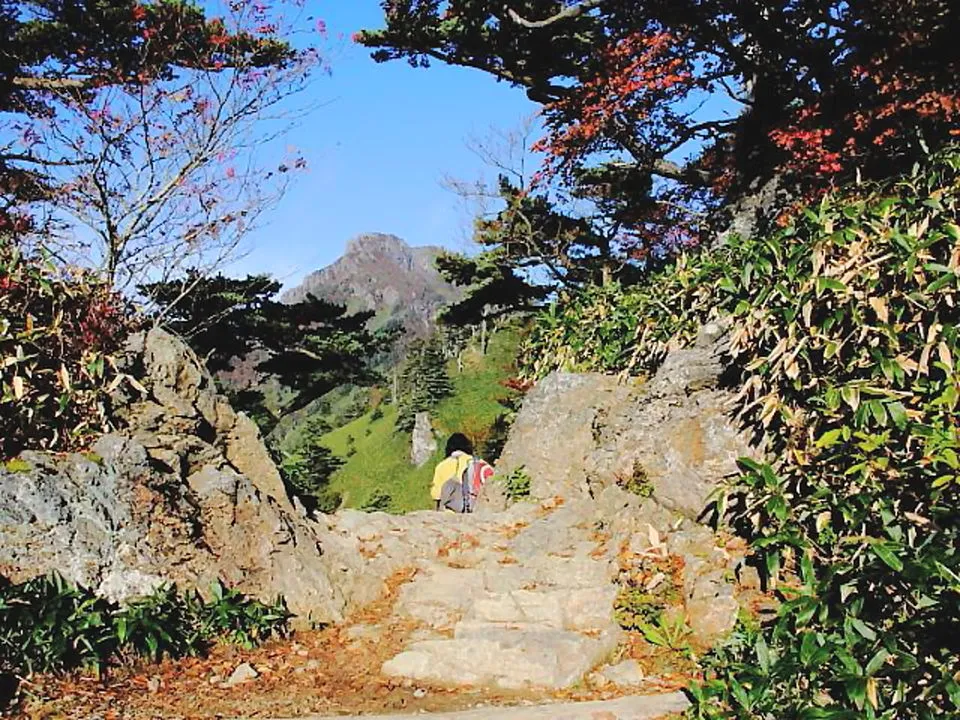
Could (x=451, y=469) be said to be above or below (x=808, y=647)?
above

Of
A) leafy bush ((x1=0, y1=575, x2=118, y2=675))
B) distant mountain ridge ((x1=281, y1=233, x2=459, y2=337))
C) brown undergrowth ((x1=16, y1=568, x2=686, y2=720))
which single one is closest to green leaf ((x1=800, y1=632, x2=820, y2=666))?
brown undergrowth ((x1=16, y1=568, x2=686, y2=720))

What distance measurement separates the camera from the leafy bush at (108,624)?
3.49 meters

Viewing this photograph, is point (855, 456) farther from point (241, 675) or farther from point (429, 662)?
point (241, 675)

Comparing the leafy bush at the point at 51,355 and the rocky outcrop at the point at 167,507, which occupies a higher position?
the leafy bush at the point at 51,355

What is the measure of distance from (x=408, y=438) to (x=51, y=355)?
55.9ft

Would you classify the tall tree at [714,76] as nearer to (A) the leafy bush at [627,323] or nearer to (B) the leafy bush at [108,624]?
(A) the leafy bush at [627,323]

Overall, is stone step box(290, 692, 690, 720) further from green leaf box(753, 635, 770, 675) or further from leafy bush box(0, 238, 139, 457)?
leafy bush box(0, 238, 139, 457)

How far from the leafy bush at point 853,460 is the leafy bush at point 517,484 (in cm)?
253

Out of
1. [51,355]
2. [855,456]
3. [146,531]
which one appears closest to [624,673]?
[855,456]

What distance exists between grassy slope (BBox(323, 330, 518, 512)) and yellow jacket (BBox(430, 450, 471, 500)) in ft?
13.0

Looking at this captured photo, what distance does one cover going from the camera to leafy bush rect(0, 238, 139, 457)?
182 inches

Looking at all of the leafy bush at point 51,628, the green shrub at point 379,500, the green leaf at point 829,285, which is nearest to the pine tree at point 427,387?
the green shrub at point 379,500

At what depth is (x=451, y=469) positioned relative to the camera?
7855 millimetres

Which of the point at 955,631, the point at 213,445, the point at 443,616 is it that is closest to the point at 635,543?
the point at 443,616
